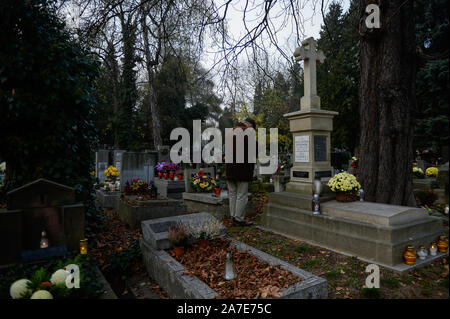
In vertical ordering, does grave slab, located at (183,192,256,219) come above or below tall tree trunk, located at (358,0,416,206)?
below

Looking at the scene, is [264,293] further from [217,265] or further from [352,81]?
[352,81]

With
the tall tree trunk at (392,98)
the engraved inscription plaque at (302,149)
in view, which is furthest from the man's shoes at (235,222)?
the tall tree trunk at (392,98)

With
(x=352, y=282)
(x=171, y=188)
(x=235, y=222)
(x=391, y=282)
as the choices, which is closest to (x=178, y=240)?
(x=352, y=282)

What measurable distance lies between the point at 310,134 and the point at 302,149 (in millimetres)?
376

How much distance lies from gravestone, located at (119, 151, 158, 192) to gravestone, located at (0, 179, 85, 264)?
451cm

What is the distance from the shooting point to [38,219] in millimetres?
3639

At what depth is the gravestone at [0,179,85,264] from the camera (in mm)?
3420

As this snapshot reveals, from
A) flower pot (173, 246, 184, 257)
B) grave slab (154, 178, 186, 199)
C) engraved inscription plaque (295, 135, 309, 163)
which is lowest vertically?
flower pot (173, 246, 184, 257)

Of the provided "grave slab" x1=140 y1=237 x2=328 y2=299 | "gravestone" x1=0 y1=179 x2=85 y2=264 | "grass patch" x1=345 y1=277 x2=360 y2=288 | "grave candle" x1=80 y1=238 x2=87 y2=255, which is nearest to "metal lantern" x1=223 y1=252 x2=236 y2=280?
"grave slab" x1=140 y1=237 x2=328 y2=299

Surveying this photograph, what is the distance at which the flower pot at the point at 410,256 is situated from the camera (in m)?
3.83

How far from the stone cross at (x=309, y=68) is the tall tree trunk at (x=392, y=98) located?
0.97 m

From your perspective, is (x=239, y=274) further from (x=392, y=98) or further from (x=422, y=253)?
(x=392, y=98)

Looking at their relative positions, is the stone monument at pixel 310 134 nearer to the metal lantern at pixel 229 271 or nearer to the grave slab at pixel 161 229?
the grave slab at pixel 161 229

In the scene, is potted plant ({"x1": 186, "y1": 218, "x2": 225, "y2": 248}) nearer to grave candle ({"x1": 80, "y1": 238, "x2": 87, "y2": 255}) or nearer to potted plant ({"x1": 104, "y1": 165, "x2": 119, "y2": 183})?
grave candle ({"x1": 80, "y1": 238, "x2": 87, "y2": 255})
